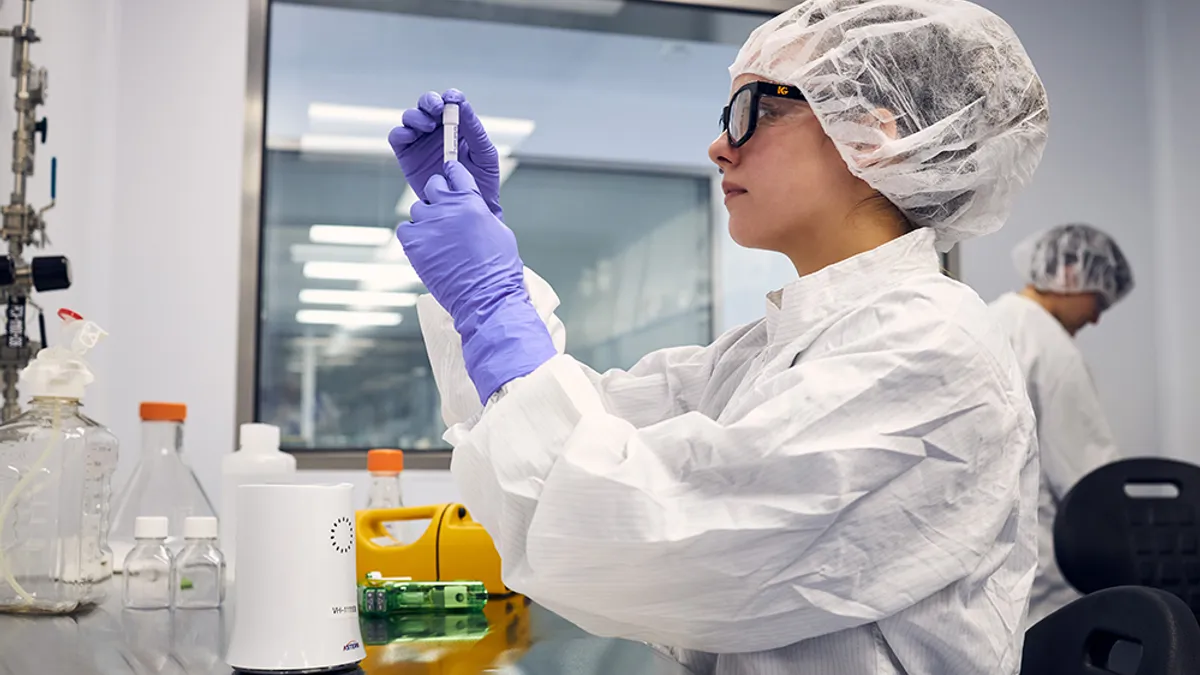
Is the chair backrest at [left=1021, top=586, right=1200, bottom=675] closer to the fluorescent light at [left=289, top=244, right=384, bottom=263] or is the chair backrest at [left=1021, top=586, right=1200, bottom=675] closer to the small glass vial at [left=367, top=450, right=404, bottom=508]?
the small glass vial at [left=367, top=450, right=404, bottom=508]

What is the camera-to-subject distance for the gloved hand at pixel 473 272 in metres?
1.04

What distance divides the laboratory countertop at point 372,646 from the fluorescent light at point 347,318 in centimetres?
154

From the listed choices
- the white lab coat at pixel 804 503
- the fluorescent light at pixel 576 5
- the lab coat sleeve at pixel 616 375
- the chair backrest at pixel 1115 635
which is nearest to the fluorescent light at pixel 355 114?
the fluorescent light at pixel 576 5

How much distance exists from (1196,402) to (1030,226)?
72cm

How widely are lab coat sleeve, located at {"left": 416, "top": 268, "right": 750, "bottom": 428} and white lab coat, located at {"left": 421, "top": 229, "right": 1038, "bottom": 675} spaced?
0.31 metres

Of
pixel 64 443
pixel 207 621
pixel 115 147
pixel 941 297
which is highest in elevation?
pixel 115 147

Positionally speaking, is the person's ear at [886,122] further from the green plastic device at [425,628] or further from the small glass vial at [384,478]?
the small glass vial at [384,478]

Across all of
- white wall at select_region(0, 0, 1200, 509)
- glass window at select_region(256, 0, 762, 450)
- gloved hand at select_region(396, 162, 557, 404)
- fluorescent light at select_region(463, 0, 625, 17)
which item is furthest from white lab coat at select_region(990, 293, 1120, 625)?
gloved hand at select_region(396, 162, 557, 404)

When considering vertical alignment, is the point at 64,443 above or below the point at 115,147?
below

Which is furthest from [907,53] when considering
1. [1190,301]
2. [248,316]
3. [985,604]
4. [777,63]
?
[1190,301]

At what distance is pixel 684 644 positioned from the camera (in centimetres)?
95

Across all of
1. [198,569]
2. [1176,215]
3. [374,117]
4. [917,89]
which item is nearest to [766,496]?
[917,89]

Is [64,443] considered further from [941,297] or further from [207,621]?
[941,297]

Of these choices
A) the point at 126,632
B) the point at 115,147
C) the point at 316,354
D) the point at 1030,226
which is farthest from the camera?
the point at 1030,226
